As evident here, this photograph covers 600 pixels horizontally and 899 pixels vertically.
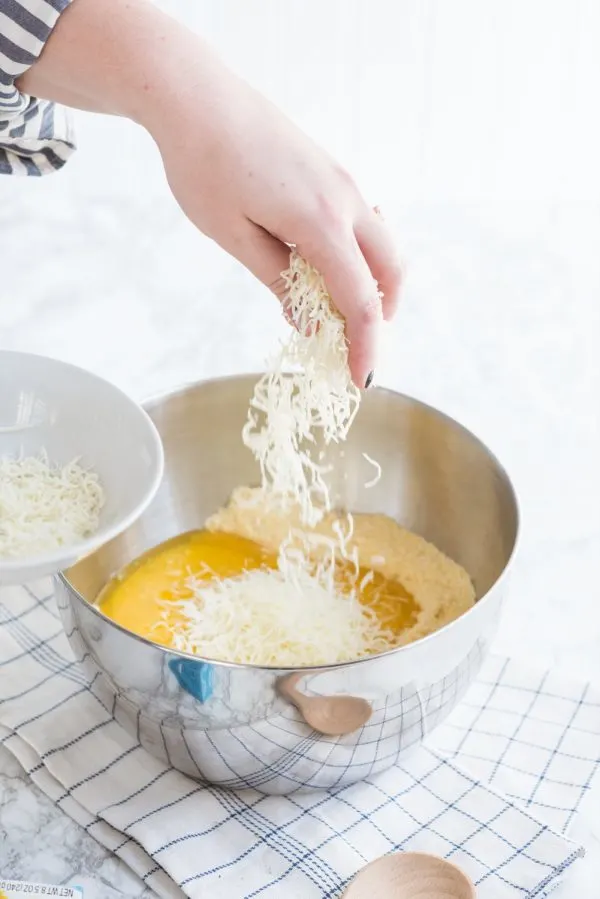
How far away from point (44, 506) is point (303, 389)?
40cm

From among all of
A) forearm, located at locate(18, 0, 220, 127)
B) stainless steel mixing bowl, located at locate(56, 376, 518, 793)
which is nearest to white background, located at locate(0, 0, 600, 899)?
stainless steel mixing bowl, located at locate(56, 376, 518, 793)

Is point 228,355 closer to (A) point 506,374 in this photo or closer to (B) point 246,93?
(A) point 506,374

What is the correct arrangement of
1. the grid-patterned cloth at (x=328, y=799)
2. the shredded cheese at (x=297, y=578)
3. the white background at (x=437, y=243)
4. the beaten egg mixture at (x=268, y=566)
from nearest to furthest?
the grid-patterned cloth at (x=328, y=799) → the shredded cheese at (x=297, y=578) → the beaten egg mixture at (x=268, y=566) → the white background at (x=437, y=243)

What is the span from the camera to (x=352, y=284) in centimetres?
109

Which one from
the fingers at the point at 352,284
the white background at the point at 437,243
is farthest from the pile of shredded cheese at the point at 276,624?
the fingers at the point at 352,284

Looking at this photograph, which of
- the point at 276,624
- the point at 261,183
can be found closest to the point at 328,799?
the point at 276,624

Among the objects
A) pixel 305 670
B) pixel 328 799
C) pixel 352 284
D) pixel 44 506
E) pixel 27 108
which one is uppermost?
pixel 27 108

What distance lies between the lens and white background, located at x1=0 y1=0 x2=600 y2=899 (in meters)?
1.92

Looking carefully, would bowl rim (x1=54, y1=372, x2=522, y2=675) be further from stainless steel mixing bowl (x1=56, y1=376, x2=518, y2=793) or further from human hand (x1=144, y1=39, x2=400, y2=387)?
human hand (x1=144, y1=39, x2=400, y2=387)

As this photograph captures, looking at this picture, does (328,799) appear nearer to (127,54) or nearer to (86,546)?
(86,546)

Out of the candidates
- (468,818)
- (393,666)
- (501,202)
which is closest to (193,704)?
(393,666)

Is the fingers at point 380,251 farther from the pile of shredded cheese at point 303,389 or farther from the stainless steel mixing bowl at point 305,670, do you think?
the stainless steel mixing bowl at point 305,670

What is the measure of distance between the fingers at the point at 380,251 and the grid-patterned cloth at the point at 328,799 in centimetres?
58

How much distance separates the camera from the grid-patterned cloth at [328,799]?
1.19 meters
